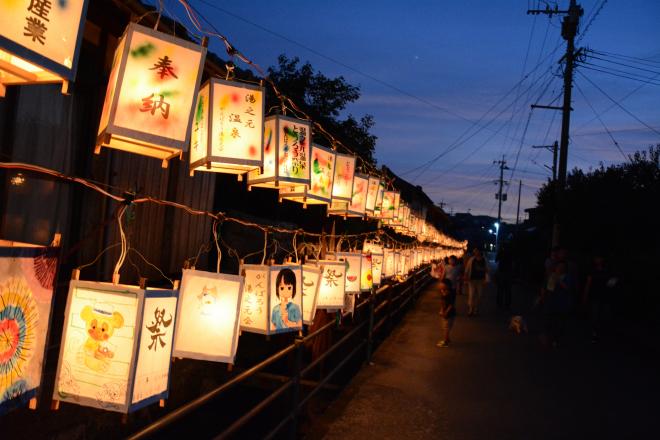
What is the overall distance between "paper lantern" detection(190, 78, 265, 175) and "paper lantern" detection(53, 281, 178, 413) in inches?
65.8

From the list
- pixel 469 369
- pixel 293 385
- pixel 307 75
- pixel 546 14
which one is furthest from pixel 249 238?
pixel 546 14

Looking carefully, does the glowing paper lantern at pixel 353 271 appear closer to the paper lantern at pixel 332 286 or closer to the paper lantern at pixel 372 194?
the paper lantern at pixel 332 286

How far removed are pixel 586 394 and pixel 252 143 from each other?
26.6 ft

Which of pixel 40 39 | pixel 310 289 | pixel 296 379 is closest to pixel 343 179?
pixel 310 289

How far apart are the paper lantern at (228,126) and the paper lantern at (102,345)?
1.67 m

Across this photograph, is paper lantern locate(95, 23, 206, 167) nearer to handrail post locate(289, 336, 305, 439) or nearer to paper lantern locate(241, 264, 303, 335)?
paper lantern locate(241, 264, 303, 335)

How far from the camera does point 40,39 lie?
2.89m

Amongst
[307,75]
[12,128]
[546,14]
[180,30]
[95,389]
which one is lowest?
[95,389]

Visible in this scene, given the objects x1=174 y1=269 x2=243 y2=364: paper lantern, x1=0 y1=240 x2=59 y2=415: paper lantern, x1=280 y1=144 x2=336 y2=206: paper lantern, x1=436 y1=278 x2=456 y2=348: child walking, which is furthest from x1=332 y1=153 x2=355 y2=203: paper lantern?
x1=436 y1=278 x2=456 y2=348: child walking

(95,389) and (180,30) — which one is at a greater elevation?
(180,30)

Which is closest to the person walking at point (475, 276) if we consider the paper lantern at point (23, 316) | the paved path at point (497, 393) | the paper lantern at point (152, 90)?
the paved path at point (497, 393)

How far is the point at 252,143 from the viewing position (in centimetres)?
514

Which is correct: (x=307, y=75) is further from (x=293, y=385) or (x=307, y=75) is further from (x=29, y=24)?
(x=29, y=24)

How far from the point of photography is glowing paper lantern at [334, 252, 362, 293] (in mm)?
9367
